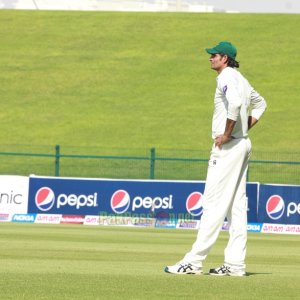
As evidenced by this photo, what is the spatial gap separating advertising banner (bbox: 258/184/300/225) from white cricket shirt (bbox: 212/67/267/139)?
44.6 feet

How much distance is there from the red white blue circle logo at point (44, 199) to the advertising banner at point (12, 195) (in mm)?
254

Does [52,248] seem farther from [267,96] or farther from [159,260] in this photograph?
[267,96]

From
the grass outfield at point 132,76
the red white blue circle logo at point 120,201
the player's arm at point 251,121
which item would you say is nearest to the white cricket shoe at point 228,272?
the player's arm at point 251,121

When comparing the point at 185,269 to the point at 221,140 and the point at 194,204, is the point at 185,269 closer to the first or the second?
the point at 221,140

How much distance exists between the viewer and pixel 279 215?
943 inches

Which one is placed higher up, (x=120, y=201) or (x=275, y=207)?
(x=120, y=201)

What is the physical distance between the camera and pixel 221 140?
1019 cm

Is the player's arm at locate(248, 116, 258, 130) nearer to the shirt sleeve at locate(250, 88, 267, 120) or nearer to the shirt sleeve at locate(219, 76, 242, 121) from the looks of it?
the shirt sleeve at locate(250, 88, 267, 120)

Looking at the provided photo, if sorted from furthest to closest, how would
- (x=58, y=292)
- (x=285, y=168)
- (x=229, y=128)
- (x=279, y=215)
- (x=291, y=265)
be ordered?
(x=285, y=168) < (x=279, y=215) < (x=291, y=265) < (x=229, y=128) < (x=58, y=292)

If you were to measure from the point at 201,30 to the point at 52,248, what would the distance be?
134ft

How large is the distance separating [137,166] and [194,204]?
7834 millimetres

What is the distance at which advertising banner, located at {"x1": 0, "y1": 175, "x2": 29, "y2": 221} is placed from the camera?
25.1 meters

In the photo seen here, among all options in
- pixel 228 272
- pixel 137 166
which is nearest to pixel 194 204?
pixel 137 166

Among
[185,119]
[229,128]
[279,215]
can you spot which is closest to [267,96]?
[185,119]
